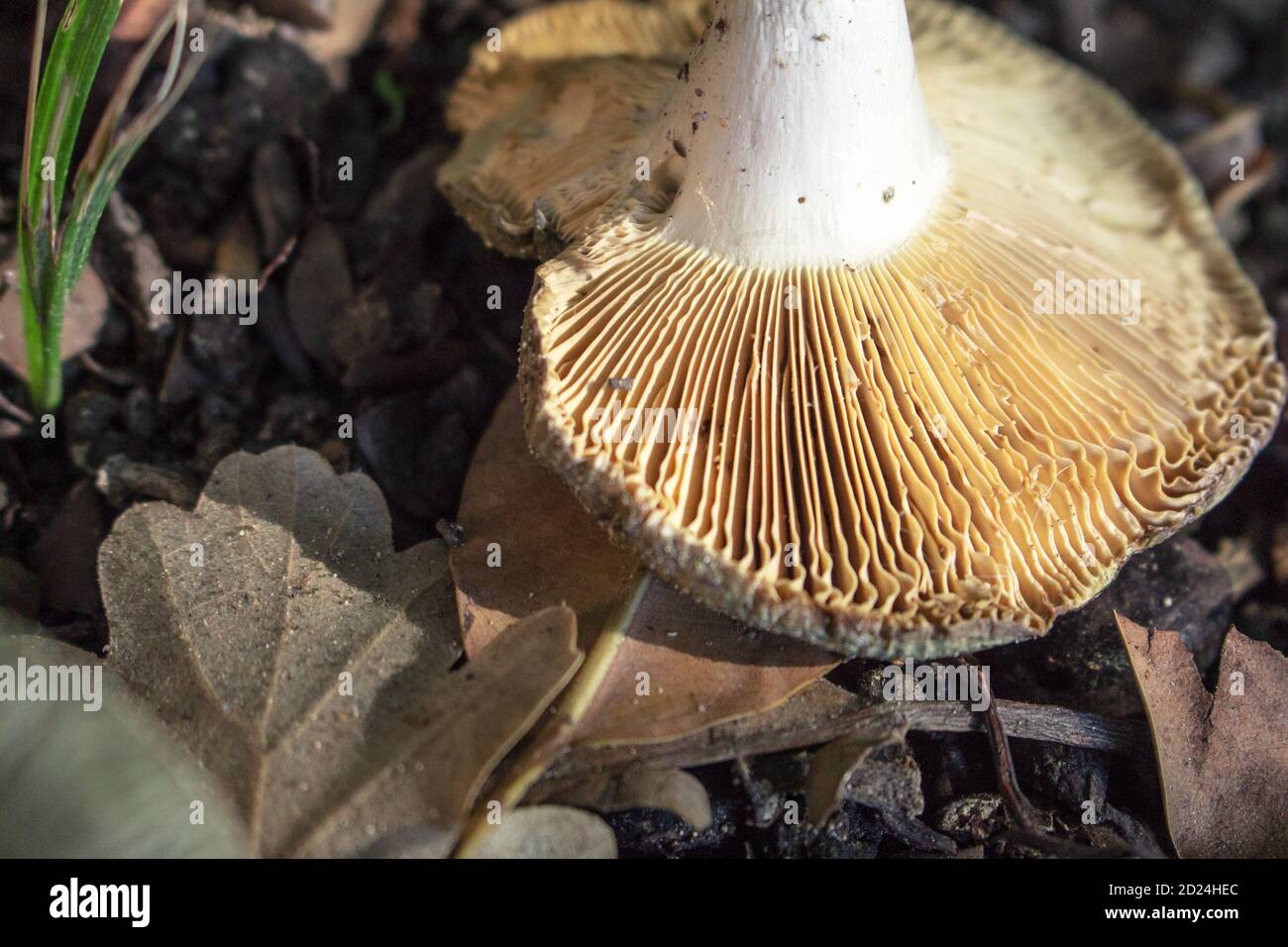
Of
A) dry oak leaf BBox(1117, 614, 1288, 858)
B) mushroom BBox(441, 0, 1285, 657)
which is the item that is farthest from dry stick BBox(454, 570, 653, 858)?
dry oak leaf BBox(1117, 614, 1288, 858)

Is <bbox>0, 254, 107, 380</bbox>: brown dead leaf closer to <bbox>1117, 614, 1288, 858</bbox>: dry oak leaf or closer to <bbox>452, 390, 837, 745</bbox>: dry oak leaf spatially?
<bbox>452, 390, 837, 745</bbox>: dry oak leaf

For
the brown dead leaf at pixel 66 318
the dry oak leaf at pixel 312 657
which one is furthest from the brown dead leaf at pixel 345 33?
the dry oak leaf at pixel 312 657

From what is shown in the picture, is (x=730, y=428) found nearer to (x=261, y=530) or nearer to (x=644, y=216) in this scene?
(x=644, y=216)

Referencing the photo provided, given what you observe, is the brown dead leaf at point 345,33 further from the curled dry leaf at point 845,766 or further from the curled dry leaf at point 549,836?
the curled dry leaf at point 845,766

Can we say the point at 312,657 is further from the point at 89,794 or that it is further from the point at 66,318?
the point at 66,318

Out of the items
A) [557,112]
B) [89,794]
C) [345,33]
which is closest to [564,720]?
[89,794]
